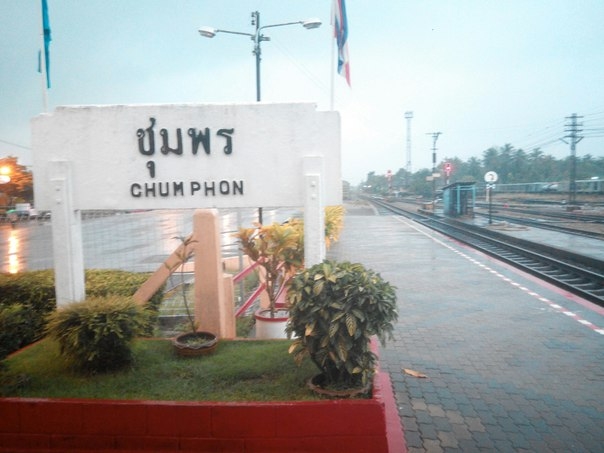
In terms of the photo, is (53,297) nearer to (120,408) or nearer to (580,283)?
(120,408)

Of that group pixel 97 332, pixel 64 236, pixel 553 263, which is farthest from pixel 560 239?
pixel 97 332

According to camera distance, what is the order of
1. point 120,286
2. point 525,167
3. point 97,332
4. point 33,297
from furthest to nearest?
point 525,167 < point 120,286 < point 33,297 < point 97,332

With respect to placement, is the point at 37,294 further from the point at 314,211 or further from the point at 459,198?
the point at 459,198

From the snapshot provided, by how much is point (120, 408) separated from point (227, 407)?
2.65 feet

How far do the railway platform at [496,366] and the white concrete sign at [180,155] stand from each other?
2.22 m

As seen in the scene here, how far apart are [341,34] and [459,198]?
25813 millimetres

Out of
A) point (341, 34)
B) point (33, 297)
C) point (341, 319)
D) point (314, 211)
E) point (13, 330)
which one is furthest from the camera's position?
point (33, 297)

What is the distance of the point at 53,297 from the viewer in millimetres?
5273

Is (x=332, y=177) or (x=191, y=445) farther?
(x=332, y=177)

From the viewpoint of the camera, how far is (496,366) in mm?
5129

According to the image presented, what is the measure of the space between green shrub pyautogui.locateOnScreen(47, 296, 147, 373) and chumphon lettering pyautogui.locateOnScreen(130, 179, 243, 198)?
Result: 1.20 meters

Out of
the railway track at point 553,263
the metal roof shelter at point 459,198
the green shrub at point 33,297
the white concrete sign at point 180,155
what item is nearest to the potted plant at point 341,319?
the white concrete sign at point 180,155

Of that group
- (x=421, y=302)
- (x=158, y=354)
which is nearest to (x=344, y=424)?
(x=158, y=354)

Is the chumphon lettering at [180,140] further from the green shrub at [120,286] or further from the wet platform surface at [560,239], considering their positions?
the wet platform surface at [560,239]
